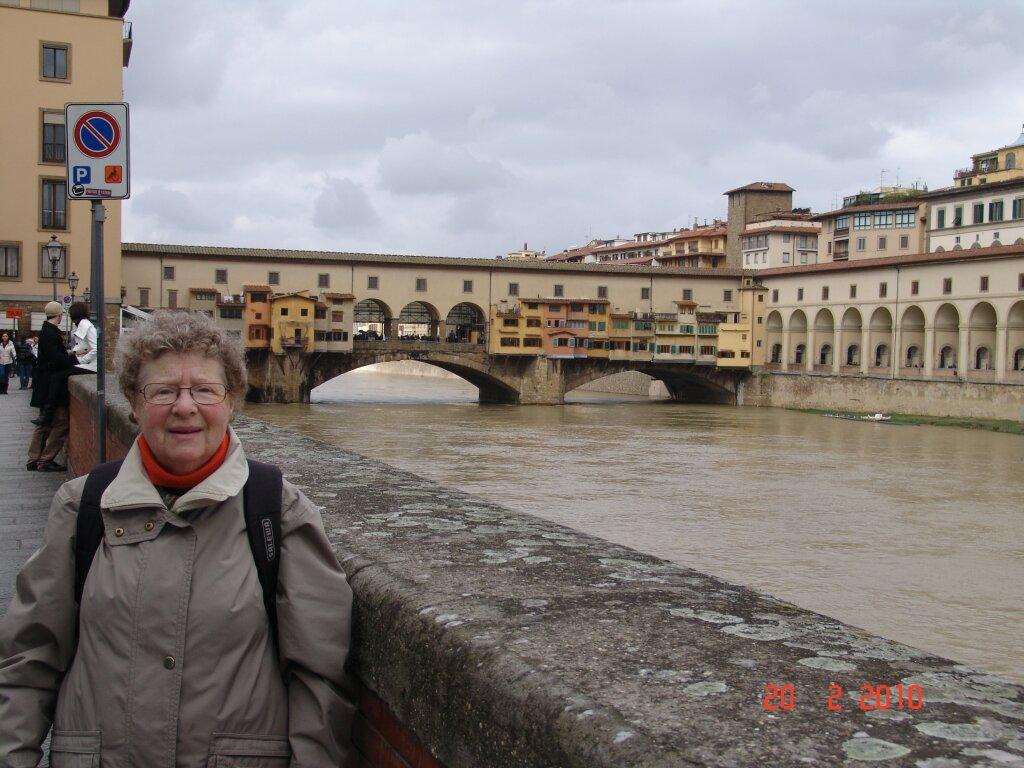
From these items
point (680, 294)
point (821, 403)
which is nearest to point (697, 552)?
point (821, 403)

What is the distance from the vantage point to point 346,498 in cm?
280

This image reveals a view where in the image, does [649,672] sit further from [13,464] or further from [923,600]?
[923,600]

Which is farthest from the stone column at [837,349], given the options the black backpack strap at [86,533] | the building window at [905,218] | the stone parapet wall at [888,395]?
the black backpack strap at [86,533]

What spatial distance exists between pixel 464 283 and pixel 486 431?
16619 mm

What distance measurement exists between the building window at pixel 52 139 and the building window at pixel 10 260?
9.07 feet

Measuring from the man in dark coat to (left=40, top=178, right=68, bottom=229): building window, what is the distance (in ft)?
82.7

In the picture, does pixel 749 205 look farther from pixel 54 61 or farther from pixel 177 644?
pixel 177 644

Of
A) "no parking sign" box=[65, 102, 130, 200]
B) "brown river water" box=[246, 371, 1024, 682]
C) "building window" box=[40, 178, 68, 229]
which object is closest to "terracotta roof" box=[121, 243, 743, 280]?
"brown river water" box=[246, 371, 1024, 682]

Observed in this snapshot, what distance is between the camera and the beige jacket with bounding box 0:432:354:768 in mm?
1679

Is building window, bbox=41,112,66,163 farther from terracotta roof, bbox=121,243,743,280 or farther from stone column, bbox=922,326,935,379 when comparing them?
stone column, bbox=922,326,935,379

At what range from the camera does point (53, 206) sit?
3086cm

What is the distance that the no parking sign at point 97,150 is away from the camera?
176 inches
